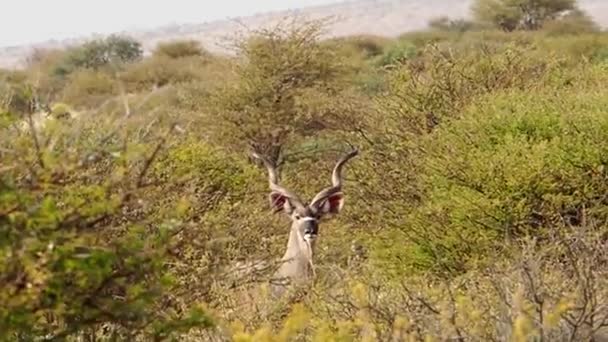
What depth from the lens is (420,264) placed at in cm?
1357

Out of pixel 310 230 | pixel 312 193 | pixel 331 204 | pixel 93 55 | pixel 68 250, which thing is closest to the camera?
pixel 68 250

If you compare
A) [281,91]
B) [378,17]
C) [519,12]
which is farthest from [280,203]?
[378,17]

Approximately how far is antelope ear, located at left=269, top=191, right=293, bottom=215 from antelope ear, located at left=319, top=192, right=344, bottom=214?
0.30 meters

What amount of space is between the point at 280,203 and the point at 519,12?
43.1m

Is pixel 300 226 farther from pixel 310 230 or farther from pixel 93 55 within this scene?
pixel 93 55

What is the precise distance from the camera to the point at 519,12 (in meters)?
54.2

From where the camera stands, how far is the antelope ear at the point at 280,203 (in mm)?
12461

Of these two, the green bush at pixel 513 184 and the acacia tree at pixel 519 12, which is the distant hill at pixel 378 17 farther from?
the green bush at pixel 513 184

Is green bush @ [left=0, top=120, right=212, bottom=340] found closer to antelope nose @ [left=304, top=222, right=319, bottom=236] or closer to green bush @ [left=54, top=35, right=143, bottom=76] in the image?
antelope nose @ [left=304, top=222, right=319, bottom=236]

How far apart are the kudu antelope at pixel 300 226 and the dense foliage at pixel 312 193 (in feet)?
0.55

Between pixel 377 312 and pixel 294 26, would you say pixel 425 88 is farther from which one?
pixel 377 312

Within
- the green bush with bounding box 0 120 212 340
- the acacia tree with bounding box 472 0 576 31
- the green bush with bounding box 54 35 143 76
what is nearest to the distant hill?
the green bush with bounding box 54 35 143 76

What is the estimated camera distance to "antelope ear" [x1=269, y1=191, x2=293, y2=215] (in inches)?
491

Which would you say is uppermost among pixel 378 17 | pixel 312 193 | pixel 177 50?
pixel 312 193
